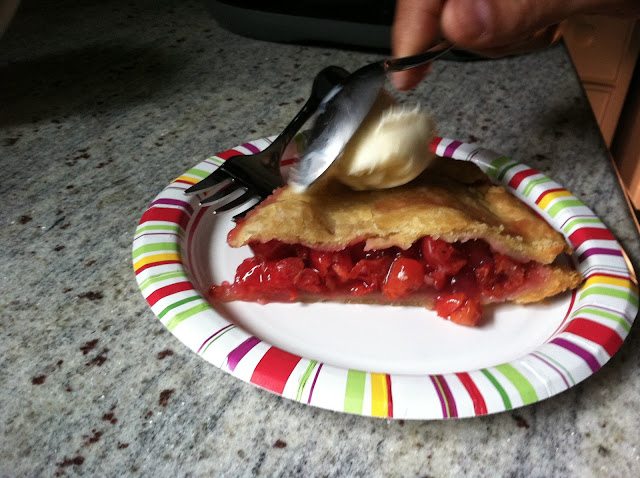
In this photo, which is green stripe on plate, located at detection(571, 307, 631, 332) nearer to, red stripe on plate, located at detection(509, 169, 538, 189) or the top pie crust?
the top pie crust

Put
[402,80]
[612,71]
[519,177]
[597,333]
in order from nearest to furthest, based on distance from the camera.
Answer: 1. [597,333]
2. [402,80]
3. [519,177]
4. [612,71]

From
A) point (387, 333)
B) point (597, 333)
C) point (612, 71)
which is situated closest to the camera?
point (597, 333)

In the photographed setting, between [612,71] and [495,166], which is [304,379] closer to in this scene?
[495,166]

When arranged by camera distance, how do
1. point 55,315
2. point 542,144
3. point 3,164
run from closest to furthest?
point 55,315 < point 3,164 < point 542,144

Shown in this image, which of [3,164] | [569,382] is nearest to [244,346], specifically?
[569,382]

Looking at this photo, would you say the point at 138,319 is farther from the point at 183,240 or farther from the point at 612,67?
the point at 612,67

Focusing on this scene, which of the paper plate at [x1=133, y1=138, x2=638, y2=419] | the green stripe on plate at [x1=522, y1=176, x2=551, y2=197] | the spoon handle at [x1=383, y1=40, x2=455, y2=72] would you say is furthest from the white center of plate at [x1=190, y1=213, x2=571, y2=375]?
the spoon handle at [x1=383, y1=40, x2=455, y2=72]


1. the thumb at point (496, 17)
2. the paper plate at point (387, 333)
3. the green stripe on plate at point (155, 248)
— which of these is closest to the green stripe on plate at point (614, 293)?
the paper plate at point (387, 333)

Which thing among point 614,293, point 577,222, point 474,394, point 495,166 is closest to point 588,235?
point 577,222
